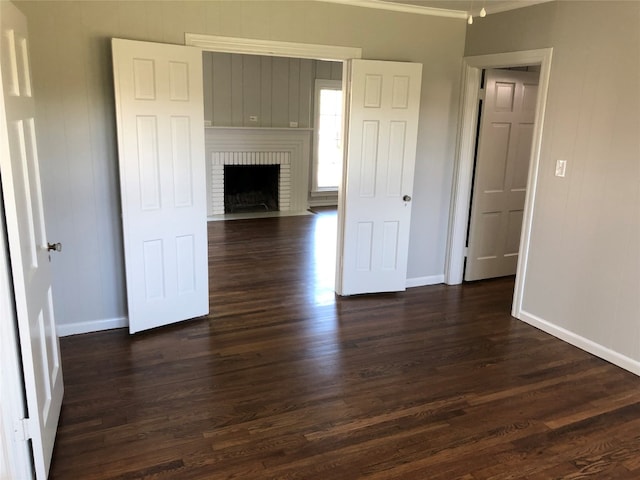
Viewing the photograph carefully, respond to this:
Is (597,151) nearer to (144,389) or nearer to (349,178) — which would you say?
(349,178)

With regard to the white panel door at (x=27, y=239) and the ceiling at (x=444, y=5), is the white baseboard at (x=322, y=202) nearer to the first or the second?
the ceiling at (x=444, y=5)

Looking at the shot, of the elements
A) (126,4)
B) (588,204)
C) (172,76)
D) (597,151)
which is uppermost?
(126,4)

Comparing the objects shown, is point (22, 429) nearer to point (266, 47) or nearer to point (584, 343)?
point (266, 47)

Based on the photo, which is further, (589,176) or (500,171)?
(500,171)

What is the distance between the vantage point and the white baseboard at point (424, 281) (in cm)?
492

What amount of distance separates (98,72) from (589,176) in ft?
11.1

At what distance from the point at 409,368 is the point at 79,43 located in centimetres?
298

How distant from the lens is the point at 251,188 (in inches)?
339

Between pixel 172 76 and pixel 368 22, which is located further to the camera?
pixel 368 22

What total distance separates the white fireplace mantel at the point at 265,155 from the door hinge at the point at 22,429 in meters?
5.90

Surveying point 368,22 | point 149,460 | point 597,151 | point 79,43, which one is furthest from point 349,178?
point 149,460

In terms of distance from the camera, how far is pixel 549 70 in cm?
374

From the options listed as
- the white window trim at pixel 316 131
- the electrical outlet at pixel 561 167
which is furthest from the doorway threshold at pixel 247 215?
the electrical outlet at pixel 561 167

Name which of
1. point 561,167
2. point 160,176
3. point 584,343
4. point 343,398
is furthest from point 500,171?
point 160,176
